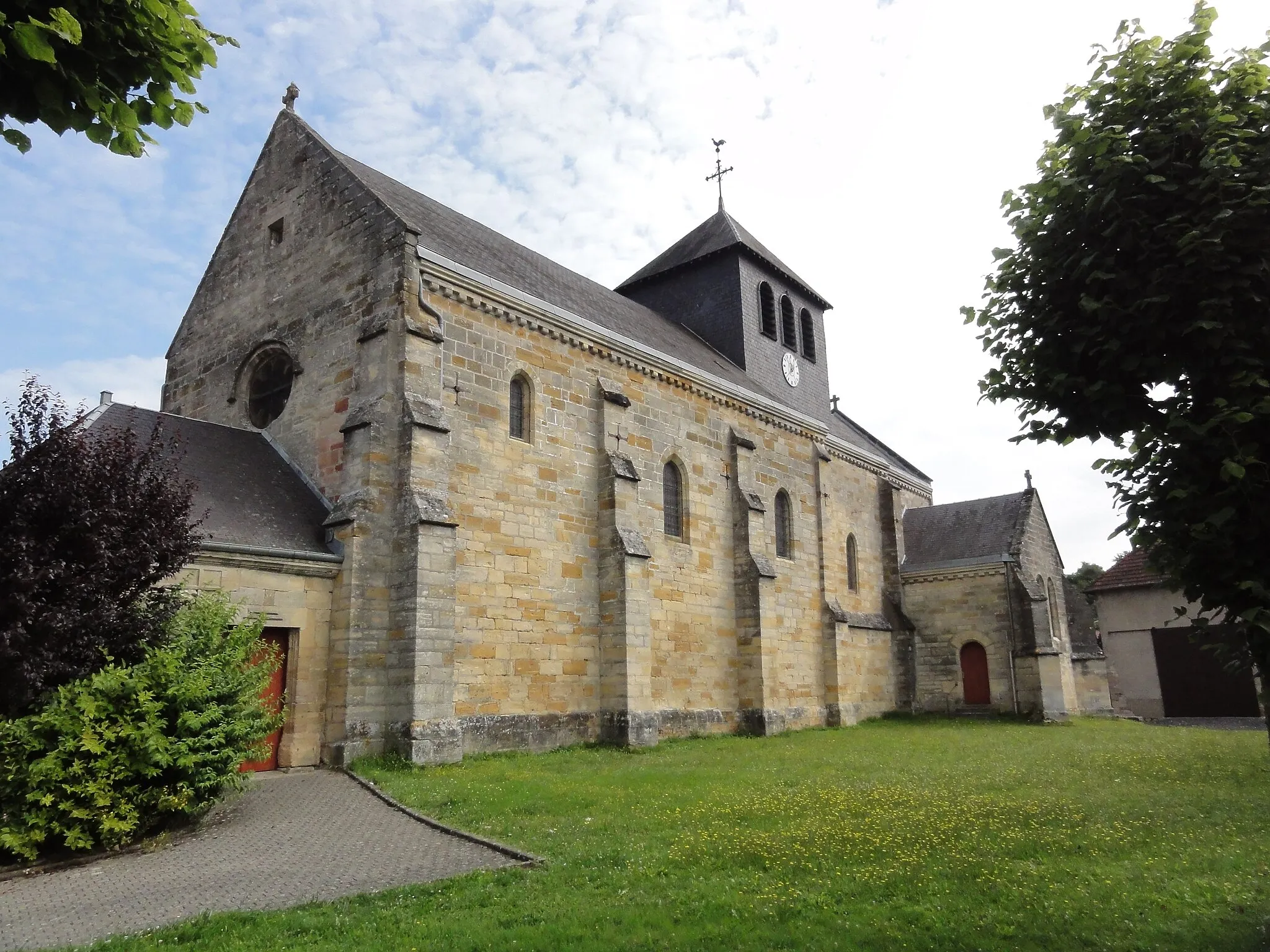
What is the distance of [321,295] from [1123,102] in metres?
14.5

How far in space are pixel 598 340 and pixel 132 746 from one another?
12538 millimetres

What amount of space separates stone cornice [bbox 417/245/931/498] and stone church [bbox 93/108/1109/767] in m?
0.07

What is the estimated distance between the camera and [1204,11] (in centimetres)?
684

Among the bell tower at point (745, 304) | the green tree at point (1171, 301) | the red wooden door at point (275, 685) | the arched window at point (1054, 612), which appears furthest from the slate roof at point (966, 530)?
the green tree at point (1171, 301)

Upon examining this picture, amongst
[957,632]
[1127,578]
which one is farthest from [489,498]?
[1127,578]

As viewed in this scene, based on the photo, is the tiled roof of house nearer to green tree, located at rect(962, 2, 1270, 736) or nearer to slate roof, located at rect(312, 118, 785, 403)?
slate roof, located at rect(312, 118, 785, 403)

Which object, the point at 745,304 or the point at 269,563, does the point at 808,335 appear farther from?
the point at 269,563

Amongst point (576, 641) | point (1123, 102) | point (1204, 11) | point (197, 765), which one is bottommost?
point (197, 765)

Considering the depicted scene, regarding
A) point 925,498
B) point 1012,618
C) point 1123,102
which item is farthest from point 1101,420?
point 925,498

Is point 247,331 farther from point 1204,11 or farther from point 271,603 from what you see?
point 1204,11

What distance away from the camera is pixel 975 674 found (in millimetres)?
28516

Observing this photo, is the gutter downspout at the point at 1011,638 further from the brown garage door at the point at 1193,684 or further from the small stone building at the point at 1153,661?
the brown garage door at the point at 1193,684

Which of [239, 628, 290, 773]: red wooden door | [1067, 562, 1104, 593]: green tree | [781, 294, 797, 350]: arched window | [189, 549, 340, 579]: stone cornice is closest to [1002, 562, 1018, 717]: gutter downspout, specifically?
[781, 294, 797, 350]: arched window

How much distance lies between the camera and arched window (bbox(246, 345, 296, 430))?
713 inches
